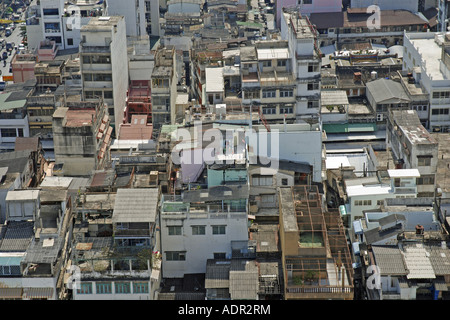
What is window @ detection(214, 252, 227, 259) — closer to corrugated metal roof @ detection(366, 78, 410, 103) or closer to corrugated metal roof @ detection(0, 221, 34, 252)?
corrugated metal roof @ detection(0, 221, 34, 252)

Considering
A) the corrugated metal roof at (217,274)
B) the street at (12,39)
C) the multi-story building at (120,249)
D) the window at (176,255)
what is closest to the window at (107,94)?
the multi-story building at (120,249)

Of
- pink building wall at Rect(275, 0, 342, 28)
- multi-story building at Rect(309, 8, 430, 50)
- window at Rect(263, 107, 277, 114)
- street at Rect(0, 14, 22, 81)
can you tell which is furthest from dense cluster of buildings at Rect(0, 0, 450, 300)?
pink building wall at Rect(275, 0, 342, 28)

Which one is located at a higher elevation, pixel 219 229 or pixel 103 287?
pixel 219 229

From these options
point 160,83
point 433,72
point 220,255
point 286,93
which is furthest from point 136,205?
point 433,72

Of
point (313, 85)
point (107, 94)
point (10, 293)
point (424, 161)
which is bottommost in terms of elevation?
point (10, 293)

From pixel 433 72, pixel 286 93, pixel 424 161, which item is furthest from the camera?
pixel 433 72

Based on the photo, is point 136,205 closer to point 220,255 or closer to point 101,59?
point 220,255

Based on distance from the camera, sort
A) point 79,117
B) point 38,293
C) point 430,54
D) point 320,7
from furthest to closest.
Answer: point 320,7 < point 430,54 < point 79,117 < point 38,293
